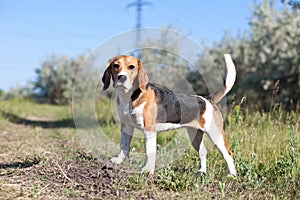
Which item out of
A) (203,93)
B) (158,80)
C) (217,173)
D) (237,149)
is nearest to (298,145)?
(237,149)

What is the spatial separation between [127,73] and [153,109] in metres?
0.48

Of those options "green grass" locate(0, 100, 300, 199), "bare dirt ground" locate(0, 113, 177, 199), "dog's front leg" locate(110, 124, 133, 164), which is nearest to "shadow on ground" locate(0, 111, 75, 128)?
"green grass" locate(0, 100, 300, 199)

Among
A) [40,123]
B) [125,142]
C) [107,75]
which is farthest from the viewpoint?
[40,123]

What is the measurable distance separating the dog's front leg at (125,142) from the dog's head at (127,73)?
0.52 m

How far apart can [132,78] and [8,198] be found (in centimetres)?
163

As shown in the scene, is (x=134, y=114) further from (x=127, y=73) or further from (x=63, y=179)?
(x=63, y=179)

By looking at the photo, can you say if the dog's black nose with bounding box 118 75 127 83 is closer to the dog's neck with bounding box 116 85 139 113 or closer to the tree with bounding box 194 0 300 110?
the dog's neck with bounding box 116 85 139 113

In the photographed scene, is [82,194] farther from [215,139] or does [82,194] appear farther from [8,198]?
[215,139]

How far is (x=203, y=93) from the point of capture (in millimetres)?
12312

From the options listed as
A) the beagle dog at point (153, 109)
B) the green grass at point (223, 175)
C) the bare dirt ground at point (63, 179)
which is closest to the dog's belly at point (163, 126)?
the beagle dog at point (153, 109)

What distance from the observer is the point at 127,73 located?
3.94 m

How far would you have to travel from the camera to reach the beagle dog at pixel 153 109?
13.2 feet

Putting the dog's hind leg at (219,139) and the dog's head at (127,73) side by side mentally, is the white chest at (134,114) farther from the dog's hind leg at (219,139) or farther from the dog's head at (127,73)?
the dog's hind leg at (219,139)

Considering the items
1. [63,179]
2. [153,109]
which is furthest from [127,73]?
[63,179]
